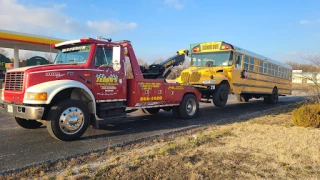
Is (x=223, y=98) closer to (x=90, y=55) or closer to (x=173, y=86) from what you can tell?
(x=173, y=86)

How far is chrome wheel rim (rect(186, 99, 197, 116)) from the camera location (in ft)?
31.8

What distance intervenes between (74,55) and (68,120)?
77.5 inches

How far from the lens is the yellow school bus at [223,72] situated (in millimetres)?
10648

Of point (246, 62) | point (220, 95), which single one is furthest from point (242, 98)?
point (220, 95)

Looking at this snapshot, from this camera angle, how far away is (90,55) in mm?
6543

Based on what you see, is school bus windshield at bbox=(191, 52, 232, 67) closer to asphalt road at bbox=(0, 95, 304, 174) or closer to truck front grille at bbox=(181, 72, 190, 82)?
truck front grille at bbox=(181, 72, 190, 82)

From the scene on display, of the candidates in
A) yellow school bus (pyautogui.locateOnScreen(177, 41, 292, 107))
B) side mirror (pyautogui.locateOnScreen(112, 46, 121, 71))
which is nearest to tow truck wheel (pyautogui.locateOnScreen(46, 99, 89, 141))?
side mirror (pyautogui.locateOnScreen(112, 46, 121, 71))

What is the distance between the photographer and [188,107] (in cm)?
970

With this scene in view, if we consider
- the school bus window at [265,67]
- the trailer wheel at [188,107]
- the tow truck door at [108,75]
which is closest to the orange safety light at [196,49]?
the trailer wheel at [188,107]

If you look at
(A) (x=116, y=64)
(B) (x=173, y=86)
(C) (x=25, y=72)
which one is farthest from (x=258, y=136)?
(C) (x=25, y=72)

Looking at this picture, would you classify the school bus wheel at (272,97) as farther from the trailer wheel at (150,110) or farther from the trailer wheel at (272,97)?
the trailer wheel at (150,110)

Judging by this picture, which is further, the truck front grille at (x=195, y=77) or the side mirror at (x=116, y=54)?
the truck front grille at (x=195, y=77)

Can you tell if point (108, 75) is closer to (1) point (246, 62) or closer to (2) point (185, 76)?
(2) point (185, 76)

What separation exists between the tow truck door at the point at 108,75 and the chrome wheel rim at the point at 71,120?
0.76 meters
